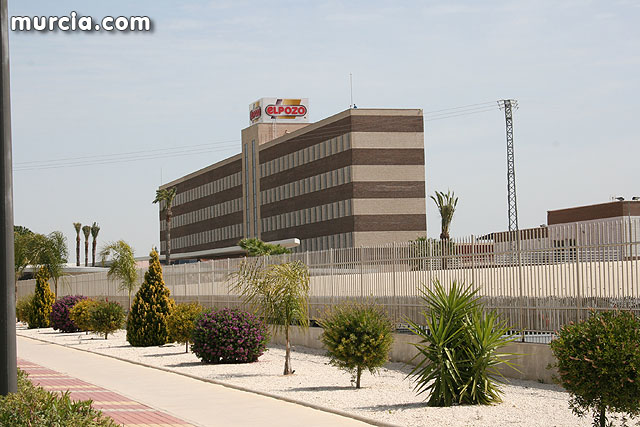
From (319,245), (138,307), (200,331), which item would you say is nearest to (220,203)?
(319,245)

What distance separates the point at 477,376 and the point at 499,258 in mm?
5478

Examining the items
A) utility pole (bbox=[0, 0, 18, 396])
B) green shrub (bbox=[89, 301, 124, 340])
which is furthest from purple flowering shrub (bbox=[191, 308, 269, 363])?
utility pole (bbox=[0, 0, 18, 396])

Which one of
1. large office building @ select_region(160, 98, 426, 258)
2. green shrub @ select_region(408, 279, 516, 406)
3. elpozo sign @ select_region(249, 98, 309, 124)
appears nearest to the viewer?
green shrub @ select_region(408, 279, 516, 406)

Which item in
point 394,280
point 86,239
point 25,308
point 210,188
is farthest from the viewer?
point 86,239

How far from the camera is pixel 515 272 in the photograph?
18812mm

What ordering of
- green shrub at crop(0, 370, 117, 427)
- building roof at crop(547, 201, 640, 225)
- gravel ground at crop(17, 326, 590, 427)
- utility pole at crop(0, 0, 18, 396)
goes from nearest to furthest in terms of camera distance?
green shrub at crop(0, 370, 117, 427) → utility pole at crop(0, 0, 18, 396) → gravel ground at crop(17, 326, 590, 427) → building roof at crop(547, 201, 640, 225)

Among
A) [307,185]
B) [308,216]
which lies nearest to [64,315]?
[308,216]

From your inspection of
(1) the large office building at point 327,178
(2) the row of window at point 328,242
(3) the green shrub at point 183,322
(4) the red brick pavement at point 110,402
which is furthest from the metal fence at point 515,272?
(2) the row of window at point 328,242

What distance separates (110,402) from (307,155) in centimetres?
7734

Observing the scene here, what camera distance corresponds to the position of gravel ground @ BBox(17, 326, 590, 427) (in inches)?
513

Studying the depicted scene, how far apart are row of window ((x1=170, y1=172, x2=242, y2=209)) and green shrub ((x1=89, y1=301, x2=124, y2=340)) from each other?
73481mm

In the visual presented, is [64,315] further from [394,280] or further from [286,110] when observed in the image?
[286,110]

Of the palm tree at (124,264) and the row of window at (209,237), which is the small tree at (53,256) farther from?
the row of window at (209,237)

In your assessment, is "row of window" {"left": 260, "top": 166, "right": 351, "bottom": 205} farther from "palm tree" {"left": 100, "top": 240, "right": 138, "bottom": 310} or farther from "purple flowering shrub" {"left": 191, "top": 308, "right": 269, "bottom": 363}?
"purple flowering shrub" {"left": 191, "top": 308, "right": 269, "bottom": 363}
